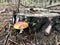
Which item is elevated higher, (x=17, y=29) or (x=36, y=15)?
(x=36, y=15)

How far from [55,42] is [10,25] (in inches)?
35.9

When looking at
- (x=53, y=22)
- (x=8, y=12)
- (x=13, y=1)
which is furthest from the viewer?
(x=13, y=1)

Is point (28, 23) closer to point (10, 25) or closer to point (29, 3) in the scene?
point (10, 25)

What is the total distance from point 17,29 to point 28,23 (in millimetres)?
228

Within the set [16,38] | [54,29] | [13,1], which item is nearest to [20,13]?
[16,38]

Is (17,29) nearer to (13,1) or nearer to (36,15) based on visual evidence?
(36,15)

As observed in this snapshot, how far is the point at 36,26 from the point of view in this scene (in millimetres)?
3371

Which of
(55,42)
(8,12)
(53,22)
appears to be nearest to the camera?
(55,42)

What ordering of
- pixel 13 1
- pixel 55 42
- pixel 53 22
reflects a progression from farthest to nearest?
pixel 13 1
pixel 53 22
pixel 55 42

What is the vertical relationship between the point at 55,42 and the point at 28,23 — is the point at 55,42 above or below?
below

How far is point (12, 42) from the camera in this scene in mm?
3068

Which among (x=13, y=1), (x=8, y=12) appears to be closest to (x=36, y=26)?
(x=8, y=12)

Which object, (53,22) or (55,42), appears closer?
(55,42)

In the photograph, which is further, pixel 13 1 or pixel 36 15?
pixel 13 1
